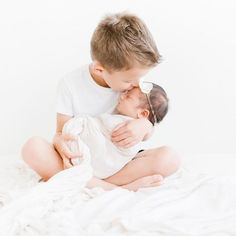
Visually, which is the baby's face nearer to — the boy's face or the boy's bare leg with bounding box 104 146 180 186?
the boy's face

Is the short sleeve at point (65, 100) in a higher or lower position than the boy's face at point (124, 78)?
lower

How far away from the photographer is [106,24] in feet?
6.36

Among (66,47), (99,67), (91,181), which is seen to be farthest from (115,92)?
(66,47)

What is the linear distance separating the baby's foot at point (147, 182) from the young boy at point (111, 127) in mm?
92

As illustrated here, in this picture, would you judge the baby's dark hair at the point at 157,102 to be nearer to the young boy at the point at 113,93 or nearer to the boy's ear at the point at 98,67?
→ the young boy at the point at 113,93

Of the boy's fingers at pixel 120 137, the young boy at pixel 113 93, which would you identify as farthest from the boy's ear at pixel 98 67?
the boy's fingers at pixel 120 137

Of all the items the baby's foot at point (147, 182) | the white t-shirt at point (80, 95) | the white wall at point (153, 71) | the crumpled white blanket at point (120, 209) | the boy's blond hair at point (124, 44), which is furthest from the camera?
the white wall at point (153, 71)

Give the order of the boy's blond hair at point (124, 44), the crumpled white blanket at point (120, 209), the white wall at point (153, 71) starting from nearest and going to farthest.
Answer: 1. the crumpled white blanket at point (120, 209)
2. the boy's blond hair at point (124, 44)
3. the white wall at point (153, 71)

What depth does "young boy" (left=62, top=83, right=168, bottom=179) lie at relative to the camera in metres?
2.03

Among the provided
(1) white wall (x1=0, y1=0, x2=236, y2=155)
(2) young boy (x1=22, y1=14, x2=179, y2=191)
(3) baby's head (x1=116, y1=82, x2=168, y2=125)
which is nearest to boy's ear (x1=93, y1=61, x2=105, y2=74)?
(2) young boy (x1=22, y1=14, x2=179, y2=191)

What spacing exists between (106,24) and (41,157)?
49 cm

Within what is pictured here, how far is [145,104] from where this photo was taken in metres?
2.03

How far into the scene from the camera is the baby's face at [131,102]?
203 cm

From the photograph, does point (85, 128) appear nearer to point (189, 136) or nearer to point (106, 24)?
point (106, 24)
